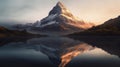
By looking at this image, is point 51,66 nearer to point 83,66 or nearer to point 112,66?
point 83,66

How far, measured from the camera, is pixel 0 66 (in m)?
33.1

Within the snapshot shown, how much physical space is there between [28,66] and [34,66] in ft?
3.02

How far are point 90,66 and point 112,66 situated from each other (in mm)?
3215

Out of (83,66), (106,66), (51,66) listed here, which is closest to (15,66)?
(51,66)

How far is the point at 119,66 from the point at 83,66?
17.1 ft

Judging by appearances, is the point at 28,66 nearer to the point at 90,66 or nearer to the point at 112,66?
the point at 90,66

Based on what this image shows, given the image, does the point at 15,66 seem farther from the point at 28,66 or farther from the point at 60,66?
the point at 60,66

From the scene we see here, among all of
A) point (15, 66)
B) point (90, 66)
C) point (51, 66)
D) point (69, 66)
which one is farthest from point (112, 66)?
point (15, 66)

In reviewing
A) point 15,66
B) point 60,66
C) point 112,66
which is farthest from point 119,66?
point 15,66

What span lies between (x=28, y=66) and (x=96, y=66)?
10010mm

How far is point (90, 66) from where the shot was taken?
34031 millimetres

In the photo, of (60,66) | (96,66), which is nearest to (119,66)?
(96,66)

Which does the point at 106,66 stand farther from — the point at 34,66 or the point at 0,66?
the point at 0,66

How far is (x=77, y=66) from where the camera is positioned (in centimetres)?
3409
